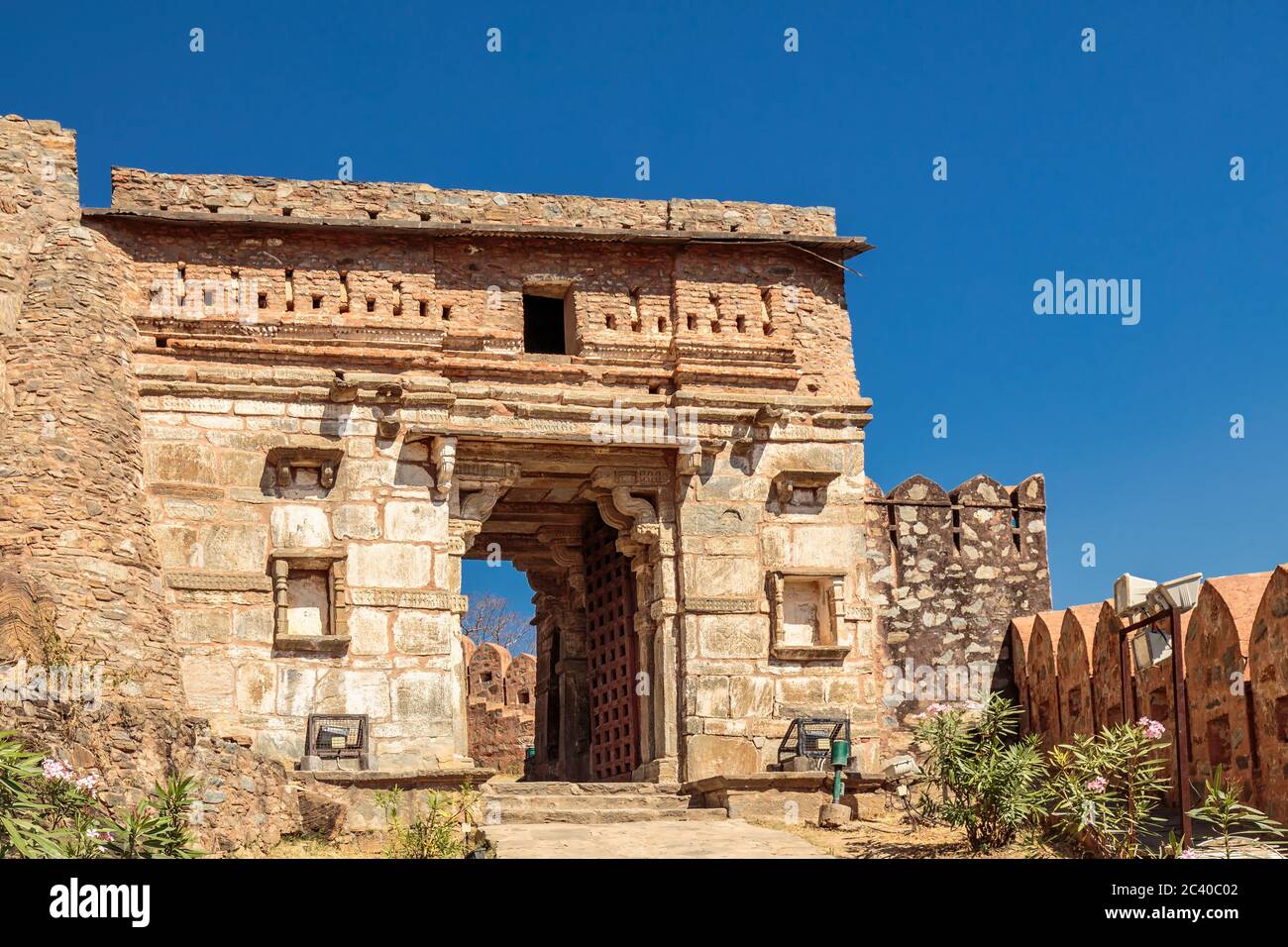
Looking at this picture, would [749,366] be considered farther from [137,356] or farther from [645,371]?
[137,356]

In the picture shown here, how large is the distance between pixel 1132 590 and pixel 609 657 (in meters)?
7.69

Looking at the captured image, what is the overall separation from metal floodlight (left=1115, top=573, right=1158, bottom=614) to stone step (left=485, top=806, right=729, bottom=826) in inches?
177

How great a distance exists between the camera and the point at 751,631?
17.4 meters

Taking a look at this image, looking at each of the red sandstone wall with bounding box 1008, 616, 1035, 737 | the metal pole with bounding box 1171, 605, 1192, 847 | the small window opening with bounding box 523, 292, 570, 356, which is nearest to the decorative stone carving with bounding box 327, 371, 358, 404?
the small window opening with bounding box 523, 292, 570, 356

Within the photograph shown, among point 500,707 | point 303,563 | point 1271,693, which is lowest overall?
point 500,707

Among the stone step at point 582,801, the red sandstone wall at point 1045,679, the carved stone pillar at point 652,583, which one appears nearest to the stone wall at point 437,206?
the carved stone pillar at point 652,583

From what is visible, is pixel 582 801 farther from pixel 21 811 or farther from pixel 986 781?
pixel 21 811

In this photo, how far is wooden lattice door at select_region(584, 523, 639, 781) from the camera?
1884 centimetres

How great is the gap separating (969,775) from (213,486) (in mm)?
7461

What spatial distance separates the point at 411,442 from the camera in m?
17.0

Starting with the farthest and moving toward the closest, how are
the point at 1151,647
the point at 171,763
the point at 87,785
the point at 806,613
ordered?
the point at 806,613 → the point at 1151,647 → the point at 171,763 → the point at 87,785

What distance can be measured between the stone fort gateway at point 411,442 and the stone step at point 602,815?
0.76 m

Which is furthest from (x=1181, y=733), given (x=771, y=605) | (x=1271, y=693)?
(x=771, y=605)

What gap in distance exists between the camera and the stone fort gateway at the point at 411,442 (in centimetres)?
1602
